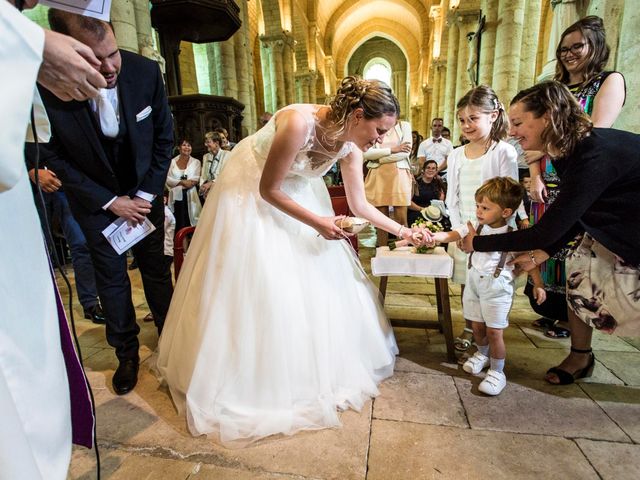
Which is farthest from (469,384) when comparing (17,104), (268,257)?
(17,104)

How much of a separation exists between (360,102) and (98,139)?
1.32 meters

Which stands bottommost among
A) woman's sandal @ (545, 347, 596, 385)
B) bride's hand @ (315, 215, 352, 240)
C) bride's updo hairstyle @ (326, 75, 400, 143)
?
woman's sandal @ (545, 347, 596, 385)

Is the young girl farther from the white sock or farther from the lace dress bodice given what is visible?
the lace dress bodice

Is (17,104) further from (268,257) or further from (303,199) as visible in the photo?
(303,199)

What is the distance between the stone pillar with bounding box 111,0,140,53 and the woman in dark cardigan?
4.64m

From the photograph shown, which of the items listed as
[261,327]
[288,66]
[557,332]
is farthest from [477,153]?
[288,66]

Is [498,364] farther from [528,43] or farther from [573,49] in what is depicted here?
[528,43]

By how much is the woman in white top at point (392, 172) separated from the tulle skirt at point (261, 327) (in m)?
2.43

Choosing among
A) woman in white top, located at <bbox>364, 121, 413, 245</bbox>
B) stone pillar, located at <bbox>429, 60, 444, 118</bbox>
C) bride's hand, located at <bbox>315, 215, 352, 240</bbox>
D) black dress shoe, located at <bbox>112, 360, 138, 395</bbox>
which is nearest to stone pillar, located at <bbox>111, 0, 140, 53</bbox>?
woman in white top, located at <bbox>364, 121, 413, 245</bbox>

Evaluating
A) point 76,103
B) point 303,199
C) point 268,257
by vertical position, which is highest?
point 76,103

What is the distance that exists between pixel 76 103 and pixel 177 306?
1104 millimetres

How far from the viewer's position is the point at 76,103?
5.32 ft

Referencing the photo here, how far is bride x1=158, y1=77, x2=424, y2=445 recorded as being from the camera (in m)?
1.53

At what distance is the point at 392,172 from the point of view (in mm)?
4250
